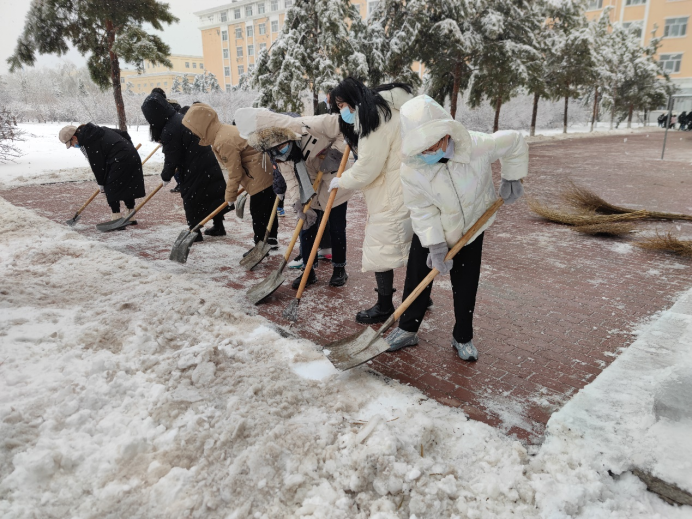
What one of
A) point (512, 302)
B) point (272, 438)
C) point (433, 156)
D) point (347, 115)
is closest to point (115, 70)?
point (347, 115)

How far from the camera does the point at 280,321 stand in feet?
11.8

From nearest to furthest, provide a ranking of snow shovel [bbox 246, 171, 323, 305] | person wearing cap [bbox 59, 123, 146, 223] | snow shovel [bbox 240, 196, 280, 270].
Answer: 1. snow shovel [bbox 246, 171, 323, 305]
2. snow shovel [bbox 240, 196, 280, 270]
3. person wearing cap [bbox 59, 123, 146, 223]

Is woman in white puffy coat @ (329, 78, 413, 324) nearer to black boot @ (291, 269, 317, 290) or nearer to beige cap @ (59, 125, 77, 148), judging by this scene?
black boot @ (291, 269, 317, 290)

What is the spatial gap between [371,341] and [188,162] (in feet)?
12.3

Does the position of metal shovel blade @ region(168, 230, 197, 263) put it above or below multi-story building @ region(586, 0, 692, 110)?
below

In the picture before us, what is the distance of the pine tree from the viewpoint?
38.5 feet

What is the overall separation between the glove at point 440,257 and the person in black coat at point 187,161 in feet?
10.9

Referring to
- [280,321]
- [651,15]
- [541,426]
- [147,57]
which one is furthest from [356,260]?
[651,15]

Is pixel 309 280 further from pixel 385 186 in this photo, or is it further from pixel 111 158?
pixel 111 158

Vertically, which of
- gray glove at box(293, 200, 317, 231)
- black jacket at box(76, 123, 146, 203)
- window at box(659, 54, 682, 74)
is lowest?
gray glove at box(293, 200, 317, 231)

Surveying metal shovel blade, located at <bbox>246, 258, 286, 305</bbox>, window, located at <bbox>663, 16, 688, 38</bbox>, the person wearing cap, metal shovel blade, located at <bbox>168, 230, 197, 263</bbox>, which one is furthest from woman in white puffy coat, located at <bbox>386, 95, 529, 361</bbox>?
window, located at <bbox>663, 16, 688, 38</bbox>

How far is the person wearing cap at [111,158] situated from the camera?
605 centimetres

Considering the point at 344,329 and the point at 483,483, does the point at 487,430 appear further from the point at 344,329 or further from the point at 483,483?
the point at 344,329

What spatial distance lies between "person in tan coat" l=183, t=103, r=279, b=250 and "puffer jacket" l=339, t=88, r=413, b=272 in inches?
73.6
